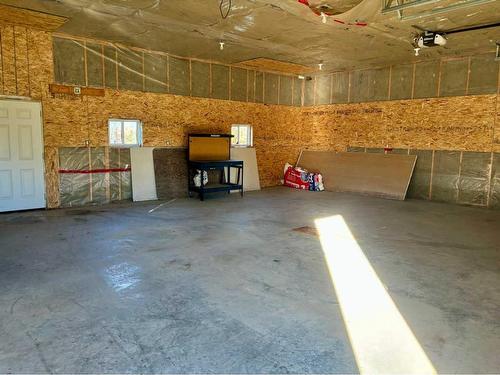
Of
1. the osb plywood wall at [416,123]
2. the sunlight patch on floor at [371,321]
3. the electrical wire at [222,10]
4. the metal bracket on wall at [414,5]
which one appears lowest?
the sunlight patch on floor at [371,321]

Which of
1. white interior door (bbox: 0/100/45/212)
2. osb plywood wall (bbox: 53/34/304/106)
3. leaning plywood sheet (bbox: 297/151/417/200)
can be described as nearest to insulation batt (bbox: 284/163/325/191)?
leaning plywood sheet (bbox: 297/151/417/200)

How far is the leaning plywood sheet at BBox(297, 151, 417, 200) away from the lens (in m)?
8.28

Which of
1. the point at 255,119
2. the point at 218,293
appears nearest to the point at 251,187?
the point at 255,119

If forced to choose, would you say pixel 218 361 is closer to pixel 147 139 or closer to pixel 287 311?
pixel 287 311

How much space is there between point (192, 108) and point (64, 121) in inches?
102

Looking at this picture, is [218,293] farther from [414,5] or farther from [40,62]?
[40,62]

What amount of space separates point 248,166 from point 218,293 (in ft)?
Answer: 20.2

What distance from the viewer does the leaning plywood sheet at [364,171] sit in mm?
8281

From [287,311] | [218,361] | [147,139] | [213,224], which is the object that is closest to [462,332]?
[287,311]

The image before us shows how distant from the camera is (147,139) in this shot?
7484 mm

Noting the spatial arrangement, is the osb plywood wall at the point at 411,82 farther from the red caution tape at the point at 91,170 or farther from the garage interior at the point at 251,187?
the red caution tape at the point at 91,170

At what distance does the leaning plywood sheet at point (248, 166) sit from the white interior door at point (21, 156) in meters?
4.07

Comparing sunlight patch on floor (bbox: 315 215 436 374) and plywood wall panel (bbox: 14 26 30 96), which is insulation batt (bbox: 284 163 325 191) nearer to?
sunlight patch on floor (bbox: 315 215 436 374)

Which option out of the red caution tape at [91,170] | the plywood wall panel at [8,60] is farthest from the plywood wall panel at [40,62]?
the red caution tape at [91,170]
